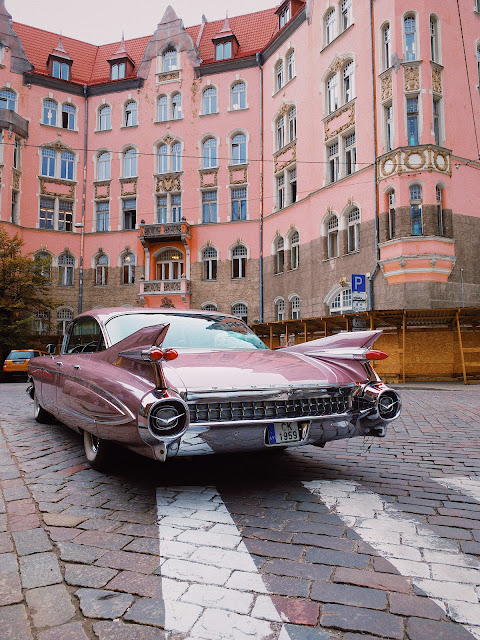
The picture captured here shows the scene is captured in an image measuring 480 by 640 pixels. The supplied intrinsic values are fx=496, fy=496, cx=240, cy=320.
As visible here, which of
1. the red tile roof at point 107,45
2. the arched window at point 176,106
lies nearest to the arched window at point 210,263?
the arched window at point 176,106

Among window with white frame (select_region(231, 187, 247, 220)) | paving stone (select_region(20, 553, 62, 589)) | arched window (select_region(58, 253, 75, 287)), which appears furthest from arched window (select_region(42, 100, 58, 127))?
paving stone (select_region(20, 553, 62, 589))

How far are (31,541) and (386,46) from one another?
2313 centimetres

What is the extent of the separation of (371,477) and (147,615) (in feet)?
8.86

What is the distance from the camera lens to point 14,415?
8547mm

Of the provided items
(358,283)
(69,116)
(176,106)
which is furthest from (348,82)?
(69,116)

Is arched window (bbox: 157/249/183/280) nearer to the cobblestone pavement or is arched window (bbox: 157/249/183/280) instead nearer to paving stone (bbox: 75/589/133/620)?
the cobblestone pavement

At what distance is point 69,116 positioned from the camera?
33.8 metres

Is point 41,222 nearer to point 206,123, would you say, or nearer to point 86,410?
point 206,123

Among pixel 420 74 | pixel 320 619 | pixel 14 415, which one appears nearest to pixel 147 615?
pixel 320 619

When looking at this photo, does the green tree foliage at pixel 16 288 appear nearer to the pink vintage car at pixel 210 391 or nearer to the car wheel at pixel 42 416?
the car wheel at pixel 42 416

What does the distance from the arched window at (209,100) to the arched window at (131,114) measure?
493 cm

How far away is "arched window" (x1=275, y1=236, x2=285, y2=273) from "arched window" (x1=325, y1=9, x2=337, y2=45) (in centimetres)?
1010

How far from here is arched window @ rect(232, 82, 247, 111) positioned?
31016 millimetres

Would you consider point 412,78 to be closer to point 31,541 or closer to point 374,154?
point 374,154
